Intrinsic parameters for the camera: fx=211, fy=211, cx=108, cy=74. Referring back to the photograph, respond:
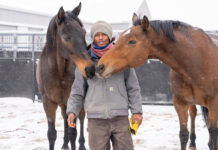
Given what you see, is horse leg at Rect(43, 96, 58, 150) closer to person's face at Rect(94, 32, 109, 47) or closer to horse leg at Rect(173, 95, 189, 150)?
person's face at Rect(94, 32, 109, 47)

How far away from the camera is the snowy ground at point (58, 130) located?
391 cm

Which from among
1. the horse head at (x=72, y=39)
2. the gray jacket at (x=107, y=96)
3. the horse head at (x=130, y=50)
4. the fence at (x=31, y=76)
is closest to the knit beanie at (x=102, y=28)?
the horse head at (x=130, y=50)

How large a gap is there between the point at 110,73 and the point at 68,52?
84cm

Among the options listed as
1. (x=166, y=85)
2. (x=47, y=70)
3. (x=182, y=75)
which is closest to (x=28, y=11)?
(x=166, y=85)

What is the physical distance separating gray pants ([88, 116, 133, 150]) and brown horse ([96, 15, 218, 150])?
48 centimetres

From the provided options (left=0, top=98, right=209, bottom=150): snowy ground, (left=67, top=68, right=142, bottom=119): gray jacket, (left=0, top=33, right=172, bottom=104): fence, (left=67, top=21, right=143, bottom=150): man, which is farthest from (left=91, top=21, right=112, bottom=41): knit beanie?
(left=0, top=33, right=172, bottom=104): fence

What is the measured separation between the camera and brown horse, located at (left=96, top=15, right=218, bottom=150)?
2.28m

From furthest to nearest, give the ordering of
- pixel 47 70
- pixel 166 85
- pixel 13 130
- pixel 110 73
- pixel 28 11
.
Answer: pixel 28 11 → pixel 166 85 → pixel 13 130 → pixel 47 70 → pixel 110 73

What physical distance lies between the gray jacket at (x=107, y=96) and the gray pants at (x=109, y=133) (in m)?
0.08

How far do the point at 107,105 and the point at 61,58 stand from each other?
1.30 m

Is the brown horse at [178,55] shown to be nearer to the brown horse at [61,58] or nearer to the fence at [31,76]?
the brown horse at [61,58]

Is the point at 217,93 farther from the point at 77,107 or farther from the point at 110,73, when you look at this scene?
the point at 77,107

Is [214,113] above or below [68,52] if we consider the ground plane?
below

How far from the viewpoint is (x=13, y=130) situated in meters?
4.78
